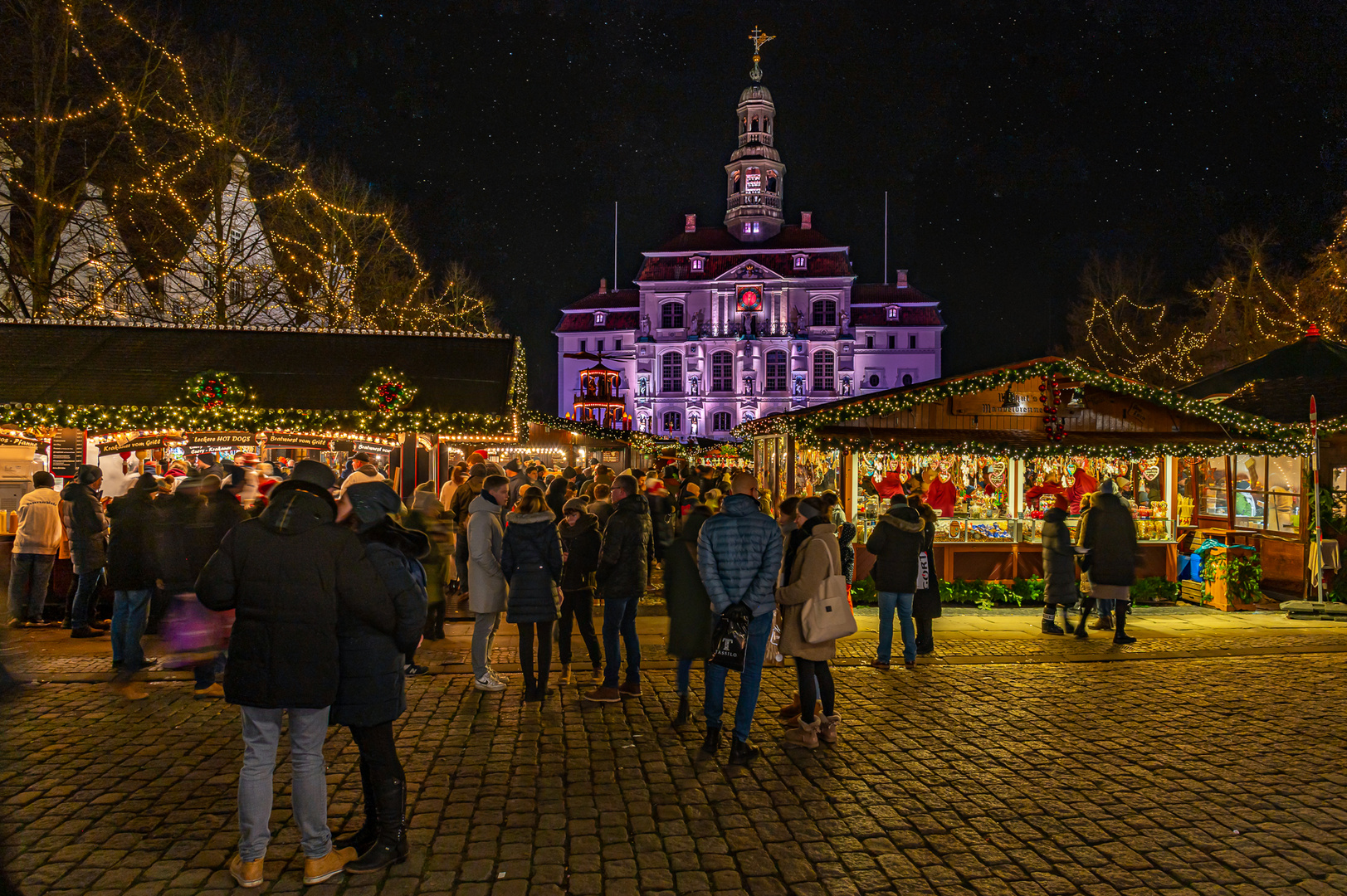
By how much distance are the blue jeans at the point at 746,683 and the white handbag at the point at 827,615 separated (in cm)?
24

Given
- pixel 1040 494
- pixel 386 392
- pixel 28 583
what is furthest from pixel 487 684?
pixel 1040 494

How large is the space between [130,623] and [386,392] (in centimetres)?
784

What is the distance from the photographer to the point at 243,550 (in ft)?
11.1

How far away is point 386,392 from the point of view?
14281mm

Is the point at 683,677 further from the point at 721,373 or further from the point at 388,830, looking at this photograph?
the point at 721,373

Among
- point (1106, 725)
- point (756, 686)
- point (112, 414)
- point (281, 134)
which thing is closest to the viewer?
point (756, 686)

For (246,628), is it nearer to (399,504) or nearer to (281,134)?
(399,504)

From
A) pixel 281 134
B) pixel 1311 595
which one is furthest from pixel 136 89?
pixel 1311 595

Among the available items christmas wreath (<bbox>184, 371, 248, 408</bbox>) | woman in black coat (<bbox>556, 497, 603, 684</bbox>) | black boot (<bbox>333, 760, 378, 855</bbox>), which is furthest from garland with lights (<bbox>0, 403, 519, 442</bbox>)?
black boot (<bbox>333, 760, 378, 855</bbox>)

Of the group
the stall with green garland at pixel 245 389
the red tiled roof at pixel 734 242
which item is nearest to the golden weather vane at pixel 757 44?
the red tiled roof at pixel 734 242

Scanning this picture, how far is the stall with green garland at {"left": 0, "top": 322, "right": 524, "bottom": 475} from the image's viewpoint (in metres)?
13.2

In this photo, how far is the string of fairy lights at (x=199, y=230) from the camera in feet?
52.7

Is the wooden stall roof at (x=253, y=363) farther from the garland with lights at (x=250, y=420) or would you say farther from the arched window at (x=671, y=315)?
the arched window at (x=671, y=315)

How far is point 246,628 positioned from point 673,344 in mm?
62246
